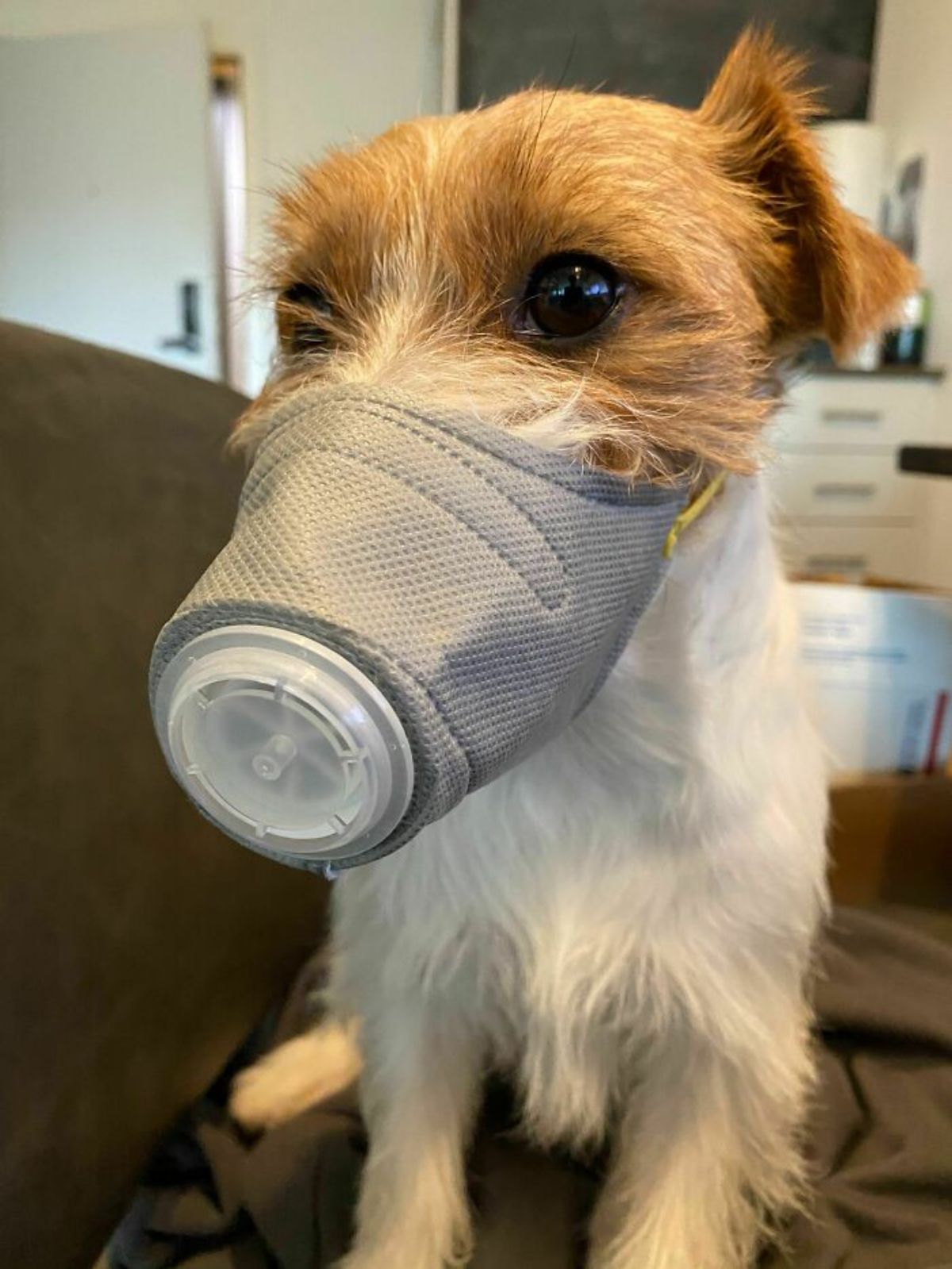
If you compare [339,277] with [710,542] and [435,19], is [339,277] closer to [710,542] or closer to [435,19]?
[710,542]

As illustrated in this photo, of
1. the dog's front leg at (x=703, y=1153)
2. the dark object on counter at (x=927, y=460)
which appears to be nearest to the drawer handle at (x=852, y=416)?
the dark object on counter at (x=927, y=460)

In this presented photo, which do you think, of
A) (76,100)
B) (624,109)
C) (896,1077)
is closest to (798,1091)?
(896,1077)

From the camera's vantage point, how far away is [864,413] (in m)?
3.04

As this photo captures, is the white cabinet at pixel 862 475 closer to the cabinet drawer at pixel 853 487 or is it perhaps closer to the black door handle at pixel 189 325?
the cabinet drawer at pixel 853 487

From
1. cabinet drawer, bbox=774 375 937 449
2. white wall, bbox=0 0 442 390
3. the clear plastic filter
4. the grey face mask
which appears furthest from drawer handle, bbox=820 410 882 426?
the clear plastic filter

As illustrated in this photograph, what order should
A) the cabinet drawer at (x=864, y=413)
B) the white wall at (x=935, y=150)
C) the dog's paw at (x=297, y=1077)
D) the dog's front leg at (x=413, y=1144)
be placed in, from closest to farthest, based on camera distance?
the dog's front leg at (x=413, y=1144) < the dog's paw at (x=297, y=1077) < the white wall at (x=935, y=150) < the cabinet drawer at (x=864, y=413)

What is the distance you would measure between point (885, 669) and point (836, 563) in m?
1.43

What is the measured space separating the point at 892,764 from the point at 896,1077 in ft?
2.82

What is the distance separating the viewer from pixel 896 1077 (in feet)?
3.44

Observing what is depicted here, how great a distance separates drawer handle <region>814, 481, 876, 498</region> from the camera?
3113mm

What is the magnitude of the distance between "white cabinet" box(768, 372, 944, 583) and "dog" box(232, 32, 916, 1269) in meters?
2.32

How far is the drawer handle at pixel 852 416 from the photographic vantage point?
304 cm

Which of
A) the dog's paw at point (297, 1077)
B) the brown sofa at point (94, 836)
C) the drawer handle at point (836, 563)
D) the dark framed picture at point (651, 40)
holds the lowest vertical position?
the drawer handle at point (836, 563)

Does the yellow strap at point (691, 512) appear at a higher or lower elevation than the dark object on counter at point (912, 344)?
higher
